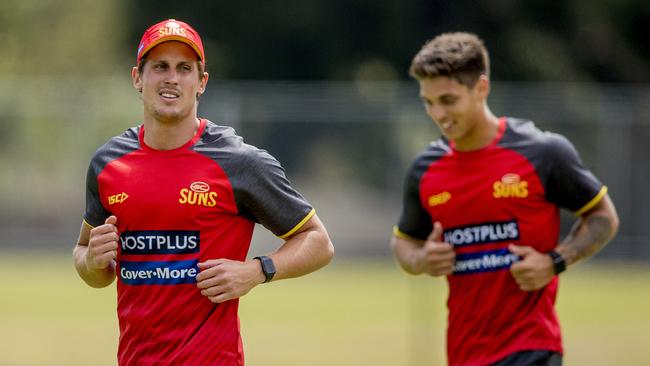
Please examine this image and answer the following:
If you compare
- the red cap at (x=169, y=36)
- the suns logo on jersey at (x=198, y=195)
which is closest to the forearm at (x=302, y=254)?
the suns logo on jersey at (x=198, y=195)

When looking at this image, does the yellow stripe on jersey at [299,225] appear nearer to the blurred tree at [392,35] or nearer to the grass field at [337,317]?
the grass field at [337,317]

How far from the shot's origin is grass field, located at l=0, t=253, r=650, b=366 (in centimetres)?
1266

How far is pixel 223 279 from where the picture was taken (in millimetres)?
5051

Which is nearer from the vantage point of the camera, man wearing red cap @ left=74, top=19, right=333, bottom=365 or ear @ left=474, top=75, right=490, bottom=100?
man wearing red cap @ left=74, top=19, right=333, bottom=365

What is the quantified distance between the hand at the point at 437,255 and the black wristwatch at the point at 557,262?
1.66ft

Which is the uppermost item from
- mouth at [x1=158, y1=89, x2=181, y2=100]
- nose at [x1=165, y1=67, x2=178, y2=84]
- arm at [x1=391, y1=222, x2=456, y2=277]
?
nose at [x1=165, y1=67, x2=178, y2=84]

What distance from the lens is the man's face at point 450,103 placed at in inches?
251

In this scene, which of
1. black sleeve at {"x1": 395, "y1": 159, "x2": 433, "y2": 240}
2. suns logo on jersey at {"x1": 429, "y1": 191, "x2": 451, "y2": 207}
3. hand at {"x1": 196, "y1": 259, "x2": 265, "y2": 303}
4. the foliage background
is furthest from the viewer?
the foliage background

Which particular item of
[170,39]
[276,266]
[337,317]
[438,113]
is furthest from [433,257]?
[337,317]

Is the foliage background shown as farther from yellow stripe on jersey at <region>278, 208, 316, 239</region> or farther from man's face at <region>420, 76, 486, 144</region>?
yellow stripe on jersey at <region>278, 208, 316, 239</region>

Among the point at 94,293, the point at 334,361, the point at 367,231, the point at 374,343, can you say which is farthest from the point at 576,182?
the point at 367,231

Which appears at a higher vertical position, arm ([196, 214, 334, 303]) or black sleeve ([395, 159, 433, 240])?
black sleeve ([395, 159, 433, 240])

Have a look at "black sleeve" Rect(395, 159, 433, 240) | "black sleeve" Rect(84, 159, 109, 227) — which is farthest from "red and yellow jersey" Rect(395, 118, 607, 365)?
"black sleeve" Rect(84, 159, 109, 227)

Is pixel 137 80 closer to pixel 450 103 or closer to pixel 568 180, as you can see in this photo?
pixel 450 103
